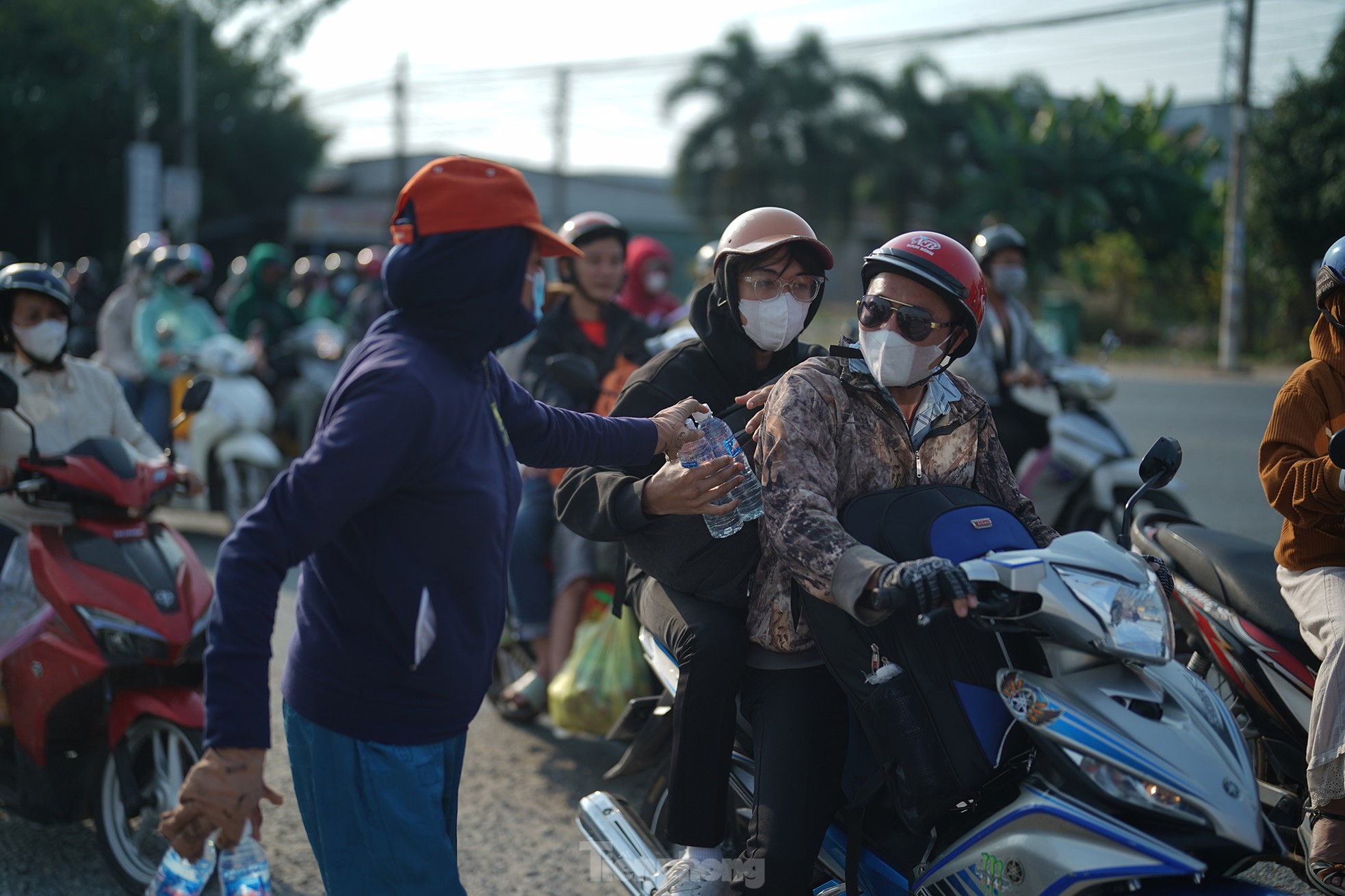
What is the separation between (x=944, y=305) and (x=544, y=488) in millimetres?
2616

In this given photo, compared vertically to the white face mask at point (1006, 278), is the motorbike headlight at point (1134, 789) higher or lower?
lower

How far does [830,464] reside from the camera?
2.75 meters

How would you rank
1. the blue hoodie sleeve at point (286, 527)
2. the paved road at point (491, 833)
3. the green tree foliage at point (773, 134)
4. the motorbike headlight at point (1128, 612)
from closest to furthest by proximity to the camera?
the blue hoodie sleeve at point (286, 527), the motorbike headlight at point (1128, 612), the paved road at point (491, 833), the green tree foliage at point (773, 134)

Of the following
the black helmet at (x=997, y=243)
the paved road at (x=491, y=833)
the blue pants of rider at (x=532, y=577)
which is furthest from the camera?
the black helmet at (x=997, y=243)

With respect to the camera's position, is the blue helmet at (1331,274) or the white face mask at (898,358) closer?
the white face mask at (898,358)

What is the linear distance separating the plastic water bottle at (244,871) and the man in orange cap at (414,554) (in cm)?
41

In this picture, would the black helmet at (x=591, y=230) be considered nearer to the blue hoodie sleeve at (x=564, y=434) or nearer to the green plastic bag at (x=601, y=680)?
the green plastic bag at (x=601, y=680)

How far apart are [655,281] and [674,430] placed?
4940 mm

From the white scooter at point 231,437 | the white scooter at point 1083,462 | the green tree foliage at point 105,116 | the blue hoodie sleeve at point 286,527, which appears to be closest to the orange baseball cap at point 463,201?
the blue hoodie sleeve at point 286,527

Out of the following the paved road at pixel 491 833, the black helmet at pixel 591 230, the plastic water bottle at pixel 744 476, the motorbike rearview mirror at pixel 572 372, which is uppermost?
the black helmet at pixel 591 230

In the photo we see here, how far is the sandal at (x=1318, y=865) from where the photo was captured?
304 cm

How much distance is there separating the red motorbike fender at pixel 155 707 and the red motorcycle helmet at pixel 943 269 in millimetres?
2353

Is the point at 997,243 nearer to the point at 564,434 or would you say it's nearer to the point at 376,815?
the point at 564,434

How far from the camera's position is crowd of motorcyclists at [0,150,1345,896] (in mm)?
2062
